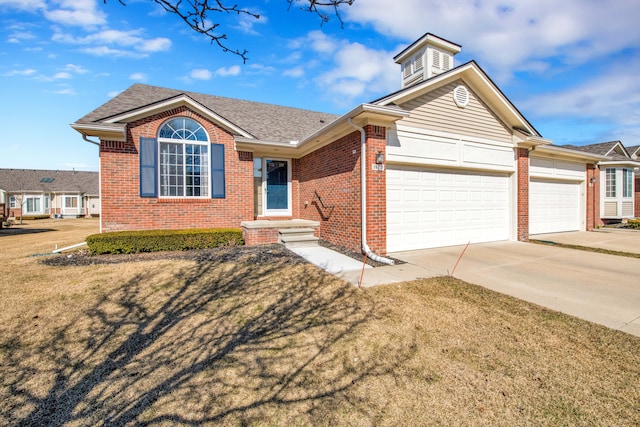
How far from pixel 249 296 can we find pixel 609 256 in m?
9.16

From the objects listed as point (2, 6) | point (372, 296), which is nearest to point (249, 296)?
point (372, 296)

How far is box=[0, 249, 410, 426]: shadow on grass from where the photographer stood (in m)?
2.44

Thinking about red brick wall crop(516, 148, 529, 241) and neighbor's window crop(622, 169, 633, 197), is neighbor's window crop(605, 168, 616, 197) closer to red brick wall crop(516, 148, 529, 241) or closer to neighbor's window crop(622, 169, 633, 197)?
neighbor's window crop(622, 169, 633, 197)

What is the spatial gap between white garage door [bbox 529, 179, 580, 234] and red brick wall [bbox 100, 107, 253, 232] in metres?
10.8

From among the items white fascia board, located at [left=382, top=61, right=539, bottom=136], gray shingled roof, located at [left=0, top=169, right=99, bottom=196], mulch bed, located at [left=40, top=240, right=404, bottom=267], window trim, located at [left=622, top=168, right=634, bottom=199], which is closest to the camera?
mulch bed, located at [left=40, top=240, right=404, bottom=267]

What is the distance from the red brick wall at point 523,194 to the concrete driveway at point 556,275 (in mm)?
1088

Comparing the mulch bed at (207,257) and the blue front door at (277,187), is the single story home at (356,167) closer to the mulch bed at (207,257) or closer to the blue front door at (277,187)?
the blue front door at (277,187)

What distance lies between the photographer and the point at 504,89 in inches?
370

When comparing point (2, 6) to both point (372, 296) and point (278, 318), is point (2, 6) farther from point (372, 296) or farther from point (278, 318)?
point (372, 296)

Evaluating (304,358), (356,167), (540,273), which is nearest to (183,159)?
(356,167)

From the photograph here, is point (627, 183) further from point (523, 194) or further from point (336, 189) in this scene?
point (336, 189)

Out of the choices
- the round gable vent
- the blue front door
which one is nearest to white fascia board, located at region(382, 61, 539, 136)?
the round gable vent

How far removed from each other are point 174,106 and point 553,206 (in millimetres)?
14894

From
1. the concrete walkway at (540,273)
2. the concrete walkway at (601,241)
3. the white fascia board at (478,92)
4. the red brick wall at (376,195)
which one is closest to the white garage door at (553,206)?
the concrete walkway at (601,241)
